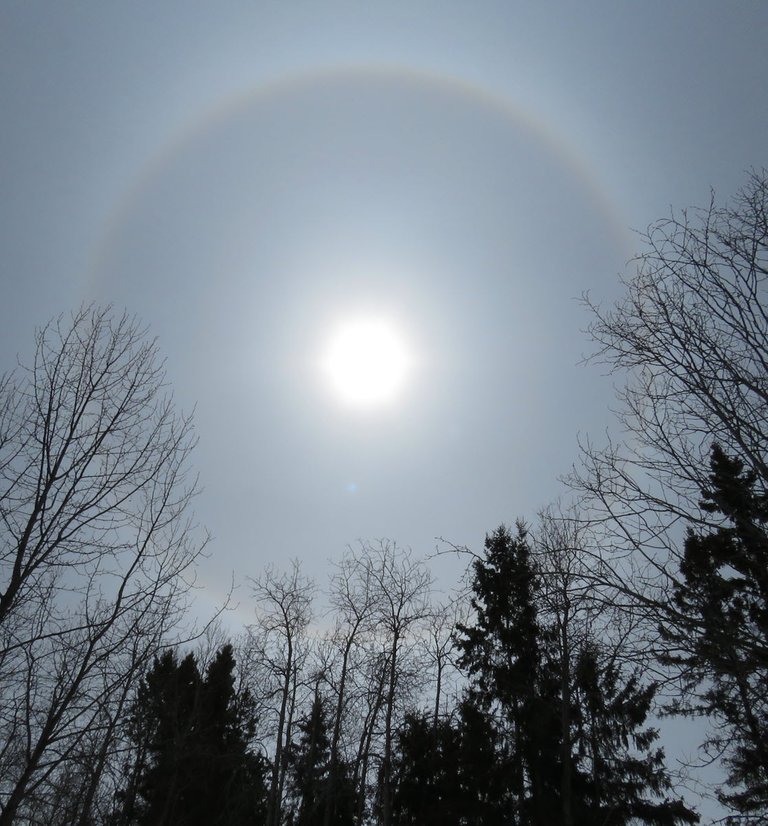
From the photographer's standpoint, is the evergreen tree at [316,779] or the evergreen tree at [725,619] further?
the evergreen tree at [316,779]

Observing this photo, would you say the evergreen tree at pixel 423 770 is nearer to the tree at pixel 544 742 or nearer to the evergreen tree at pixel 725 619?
the tree at pixel 544 742

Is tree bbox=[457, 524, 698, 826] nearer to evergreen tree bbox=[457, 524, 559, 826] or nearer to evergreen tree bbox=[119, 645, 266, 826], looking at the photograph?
evergreen tree bbox=[457, 524, 559, 826]

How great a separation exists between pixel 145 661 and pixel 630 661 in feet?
14.9

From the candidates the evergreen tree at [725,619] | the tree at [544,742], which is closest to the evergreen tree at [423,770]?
the tree at [544,742]

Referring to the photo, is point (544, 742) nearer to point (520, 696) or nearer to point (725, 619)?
point (520, 696)

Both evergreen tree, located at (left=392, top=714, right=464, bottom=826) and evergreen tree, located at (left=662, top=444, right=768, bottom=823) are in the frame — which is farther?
evergreen tree, located at (left=392, top=714, right=464, bottom=826)

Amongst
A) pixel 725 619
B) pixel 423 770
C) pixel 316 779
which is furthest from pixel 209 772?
pixel 725 619

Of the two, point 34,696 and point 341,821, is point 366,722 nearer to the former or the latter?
point 341,821

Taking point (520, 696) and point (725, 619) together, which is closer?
point (725, 619)

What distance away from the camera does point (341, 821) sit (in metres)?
24.3

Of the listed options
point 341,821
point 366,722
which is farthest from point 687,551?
point 341,821

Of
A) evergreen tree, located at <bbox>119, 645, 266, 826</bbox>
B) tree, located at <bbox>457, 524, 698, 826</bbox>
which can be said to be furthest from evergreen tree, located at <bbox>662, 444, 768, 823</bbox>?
evergreen tree, located at <bbox>119, 645, 266, 826</bbox>

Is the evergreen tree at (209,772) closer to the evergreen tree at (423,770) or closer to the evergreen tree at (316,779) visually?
the evergreen tree at (316,779)

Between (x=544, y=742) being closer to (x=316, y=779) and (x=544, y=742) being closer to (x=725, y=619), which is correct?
(x=316, y=779)
